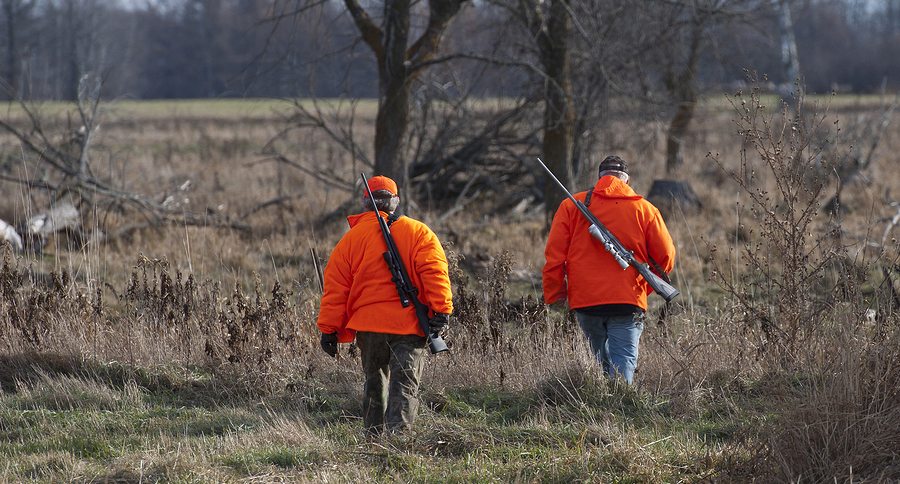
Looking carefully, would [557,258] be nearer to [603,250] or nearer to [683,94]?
[603,250]

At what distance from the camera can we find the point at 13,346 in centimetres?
762

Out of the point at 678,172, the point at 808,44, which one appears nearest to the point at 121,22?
the point at 808,44

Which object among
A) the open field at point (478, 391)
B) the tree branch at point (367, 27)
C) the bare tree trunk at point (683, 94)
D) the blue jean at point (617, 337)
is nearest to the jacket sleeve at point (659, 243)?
the blue jean at point (617, 337)

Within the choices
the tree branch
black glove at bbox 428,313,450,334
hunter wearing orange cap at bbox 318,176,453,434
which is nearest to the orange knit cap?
hunter wearing orange cap at bbox 318,176,453,434

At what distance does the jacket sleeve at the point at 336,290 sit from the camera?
5898mm

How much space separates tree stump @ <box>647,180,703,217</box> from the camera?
1484cm

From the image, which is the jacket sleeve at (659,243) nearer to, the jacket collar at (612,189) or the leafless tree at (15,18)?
the jacket collar at (612,189)

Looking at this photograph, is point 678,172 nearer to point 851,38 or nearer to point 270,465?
point 270,465

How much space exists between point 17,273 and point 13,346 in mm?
841

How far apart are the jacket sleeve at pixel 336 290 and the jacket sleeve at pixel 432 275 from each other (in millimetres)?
420

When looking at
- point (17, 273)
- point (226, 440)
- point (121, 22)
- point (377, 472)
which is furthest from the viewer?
point (121, 22)

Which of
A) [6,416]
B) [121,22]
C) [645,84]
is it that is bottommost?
[6,416]

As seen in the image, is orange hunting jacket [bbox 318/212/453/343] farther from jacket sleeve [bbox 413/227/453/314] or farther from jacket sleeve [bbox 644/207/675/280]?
jacket sleeve [bbox 644/207/675/280]

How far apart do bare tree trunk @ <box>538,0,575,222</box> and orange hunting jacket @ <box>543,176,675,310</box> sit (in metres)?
5.82
